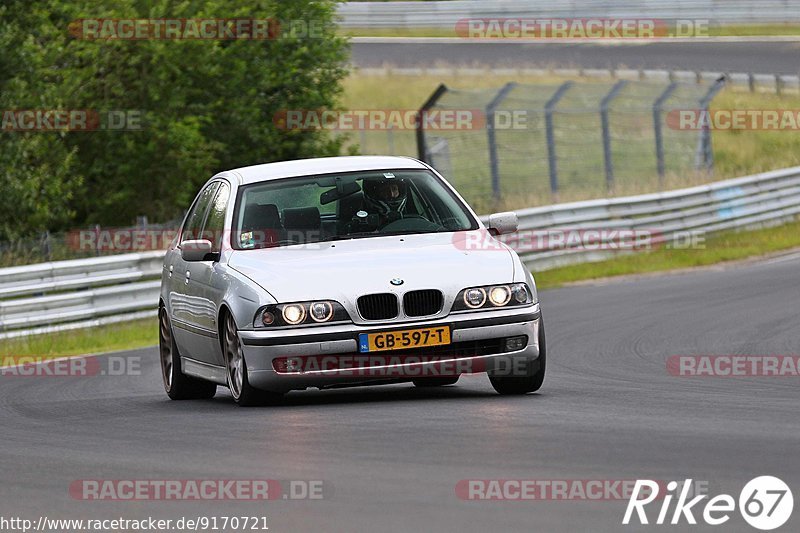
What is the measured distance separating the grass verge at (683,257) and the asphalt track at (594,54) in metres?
19.6

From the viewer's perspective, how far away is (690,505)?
6.07m

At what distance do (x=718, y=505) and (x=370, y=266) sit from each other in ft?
13.3

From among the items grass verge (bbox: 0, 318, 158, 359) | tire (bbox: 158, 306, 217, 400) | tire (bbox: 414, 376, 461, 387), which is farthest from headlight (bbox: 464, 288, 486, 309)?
grass verge (bbox: 0, 318, 158, 359)

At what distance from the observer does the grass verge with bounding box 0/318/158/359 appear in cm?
1780

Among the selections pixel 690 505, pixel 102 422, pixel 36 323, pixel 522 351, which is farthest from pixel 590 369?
pixel 36 323

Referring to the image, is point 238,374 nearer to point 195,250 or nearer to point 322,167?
point 195,250

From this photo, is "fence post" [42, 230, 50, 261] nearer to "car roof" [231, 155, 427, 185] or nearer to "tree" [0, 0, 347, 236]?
"tree" [0, 0, 347, 236]

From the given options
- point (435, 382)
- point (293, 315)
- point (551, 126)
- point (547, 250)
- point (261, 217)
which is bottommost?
point (547, 250)

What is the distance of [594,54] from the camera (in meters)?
49.9

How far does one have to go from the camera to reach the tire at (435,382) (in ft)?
36.9

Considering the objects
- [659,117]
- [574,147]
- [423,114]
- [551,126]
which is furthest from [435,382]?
[574,147]

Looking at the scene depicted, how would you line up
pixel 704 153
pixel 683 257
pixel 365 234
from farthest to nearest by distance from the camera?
pixel 704 153 < pixel 683 257 < pixel 365 234

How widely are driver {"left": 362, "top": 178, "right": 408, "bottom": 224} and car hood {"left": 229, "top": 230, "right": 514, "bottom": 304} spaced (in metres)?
0.37

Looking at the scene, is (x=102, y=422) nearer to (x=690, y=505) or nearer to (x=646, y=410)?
(x=646, y=410)
